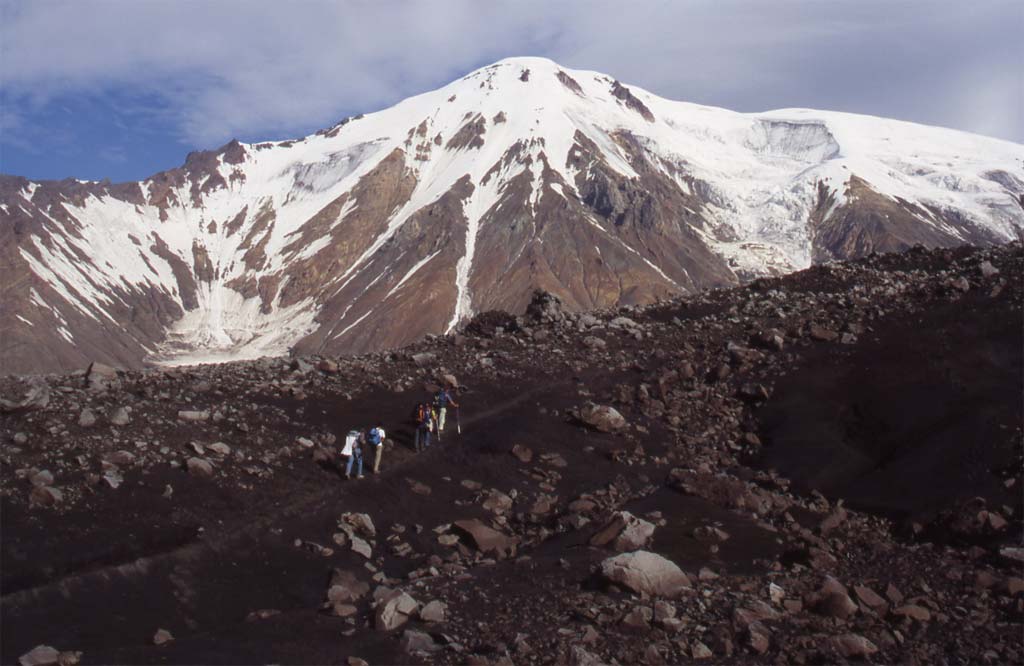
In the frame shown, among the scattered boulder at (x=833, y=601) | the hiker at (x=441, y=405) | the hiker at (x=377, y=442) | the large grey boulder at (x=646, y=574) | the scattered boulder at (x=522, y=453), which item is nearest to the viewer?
the scattered boulder at (x=833, y=601)

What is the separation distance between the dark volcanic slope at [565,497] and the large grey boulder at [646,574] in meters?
0.14

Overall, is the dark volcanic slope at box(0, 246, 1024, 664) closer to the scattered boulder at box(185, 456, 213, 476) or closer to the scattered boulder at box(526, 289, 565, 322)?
the scattered boulder at box(185, 456, 213, 476)

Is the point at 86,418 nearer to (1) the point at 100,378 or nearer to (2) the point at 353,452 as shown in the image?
(1) the point at 100,378

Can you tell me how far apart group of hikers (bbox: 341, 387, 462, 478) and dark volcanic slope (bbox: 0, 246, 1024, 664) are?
363mm

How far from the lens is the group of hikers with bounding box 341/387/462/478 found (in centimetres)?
1655

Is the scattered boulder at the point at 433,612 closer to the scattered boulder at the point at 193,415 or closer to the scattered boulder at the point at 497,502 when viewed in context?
the scattered boulder at the point at 497,502

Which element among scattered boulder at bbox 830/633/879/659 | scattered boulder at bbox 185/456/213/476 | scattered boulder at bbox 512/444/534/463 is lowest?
scattered boulder at bbox 830/633/879/659

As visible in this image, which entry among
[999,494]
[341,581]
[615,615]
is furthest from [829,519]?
[341,581]

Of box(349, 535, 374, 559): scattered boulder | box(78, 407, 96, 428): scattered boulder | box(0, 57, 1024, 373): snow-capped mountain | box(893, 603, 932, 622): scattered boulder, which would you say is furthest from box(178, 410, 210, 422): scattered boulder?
box(0, 57, 1024, 373): snow-capped mountain

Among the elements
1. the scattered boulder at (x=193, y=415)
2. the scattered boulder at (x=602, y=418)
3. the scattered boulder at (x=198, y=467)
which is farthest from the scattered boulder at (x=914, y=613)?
the scattered boulder at (x=193, y=415)

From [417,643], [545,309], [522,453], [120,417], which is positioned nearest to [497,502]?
[522,453]

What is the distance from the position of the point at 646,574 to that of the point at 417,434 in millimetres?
7365

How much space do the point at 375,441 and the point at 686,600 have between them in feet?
24.3

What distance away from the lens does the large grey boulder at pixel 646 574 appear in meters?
11.6
